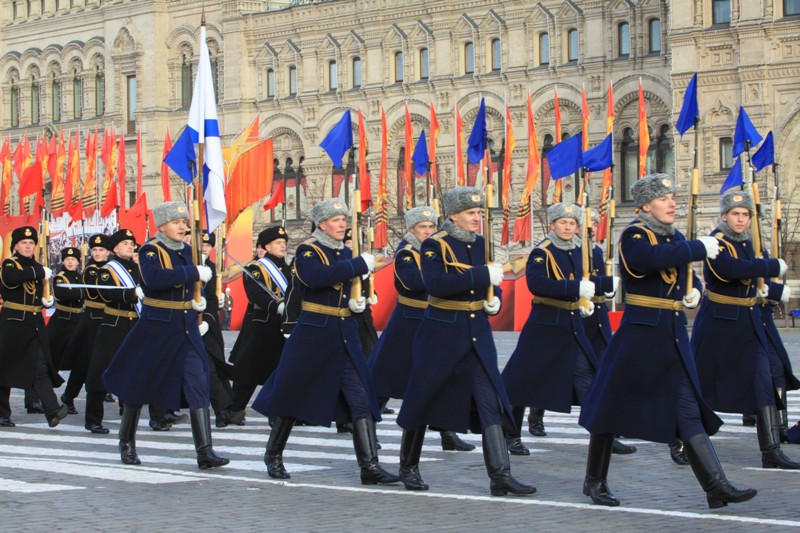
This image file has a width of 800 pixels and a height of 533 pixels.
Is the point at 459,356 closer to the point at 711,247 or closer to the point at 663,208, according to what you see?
the point at 663,208

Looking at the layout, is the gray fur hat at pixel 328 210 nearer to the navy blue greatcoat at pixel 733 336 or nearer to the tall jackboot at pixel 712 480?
the navy blue greatcoat at pixel 733 336

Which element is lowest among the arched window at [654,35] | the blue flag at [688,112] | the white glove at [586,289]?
the white glove at [586,289]

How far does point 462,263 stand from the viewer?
1041 cm

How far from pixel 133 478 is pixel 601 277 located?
407 cm

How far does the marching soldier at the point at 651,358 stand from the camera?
374 inches

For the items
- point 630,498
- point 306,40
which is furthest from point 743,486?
point 306,40

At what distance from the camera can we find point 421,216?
1328 centimetres

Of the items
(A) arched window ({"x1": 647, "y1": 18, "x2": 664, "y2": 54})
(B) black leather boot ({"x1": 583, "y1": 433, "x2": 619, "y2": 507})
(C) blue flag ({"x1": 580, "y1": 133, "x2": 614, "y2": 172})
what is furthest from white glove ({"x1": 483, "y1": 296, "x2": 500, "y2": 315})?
(A) arched window ({"x1": 647, "y1": 18, "x2": 664, "y2": 54})

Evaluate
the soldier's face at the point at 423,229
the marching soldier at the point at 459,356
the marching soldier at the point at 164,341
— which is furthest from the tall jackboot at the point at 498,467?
the soldier's face at the point at 423,229

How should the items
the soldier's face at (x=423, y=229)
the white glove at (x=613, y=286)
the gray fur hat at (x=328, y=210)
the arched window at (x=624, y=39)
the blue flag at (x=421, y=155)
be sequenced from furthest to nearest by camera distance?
the arched window at (x=624, y=39) → the blue flag at (x=421, y=155) → the soldier's face at (x=423, y=229) → the white glove at (x=613, y=286) → the gray fur hat at (x=328, y=210)

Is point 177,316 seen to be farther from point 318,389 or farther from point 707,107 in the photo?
point 707,107

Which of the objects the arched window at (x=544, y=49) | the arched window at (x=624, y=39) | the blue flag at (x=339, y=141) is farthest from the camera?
the arched window at (x=544, y=49)

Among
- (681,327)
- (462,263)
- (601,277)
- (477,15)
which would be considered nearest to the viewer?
(681,327)

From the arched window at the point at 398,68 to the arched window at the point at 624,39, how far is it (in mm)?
7487
